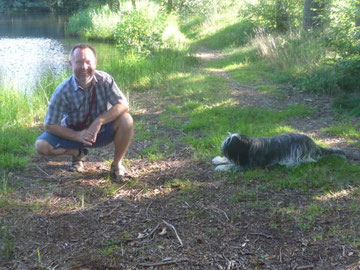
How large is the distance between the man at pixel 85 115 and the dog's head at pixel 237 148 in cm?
104

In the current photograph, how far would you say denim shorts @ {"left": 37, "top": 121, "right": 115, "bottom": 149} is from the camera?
3.90 m

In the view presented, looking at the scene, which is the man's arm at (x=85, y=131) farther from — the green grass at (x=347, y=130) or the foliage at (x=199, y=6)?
the foliage at (x=199, y=6)

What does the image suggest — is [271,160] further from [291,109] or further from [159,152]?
[291,109]

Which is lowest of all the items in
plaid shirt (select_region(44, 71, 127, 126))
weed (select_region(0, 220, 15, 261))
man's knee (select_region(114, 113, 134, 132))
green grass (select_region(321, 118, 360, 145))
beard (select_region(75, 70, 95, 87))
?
weed (select_region(0, 220, 15, 261))

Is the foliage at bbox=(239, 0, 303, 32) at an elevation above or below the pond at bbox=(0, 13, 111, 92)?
above

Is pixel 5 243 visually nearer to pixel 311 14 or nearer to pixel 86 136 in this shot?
pixel 86 136

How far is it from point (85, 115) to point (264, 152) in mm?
1964

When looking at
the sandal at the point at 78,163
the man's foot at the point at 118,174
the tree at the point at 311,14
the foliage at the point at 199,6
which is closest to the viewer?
the man's foot at the point at 118,174

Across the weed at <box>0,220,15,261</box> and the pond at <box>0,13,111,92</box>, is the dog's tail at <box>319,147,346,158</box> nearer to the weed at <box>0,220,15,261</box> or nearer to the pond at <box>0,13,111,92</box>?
the weed at <box>0,220,15,261</box>

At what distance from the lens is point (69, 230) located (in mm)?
3105

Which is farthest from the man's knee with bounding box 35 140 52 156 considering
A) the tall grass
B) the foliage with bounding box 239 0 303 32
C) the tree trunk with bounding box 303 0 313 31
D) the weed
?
the foliage with bounding box 239 0 303 32

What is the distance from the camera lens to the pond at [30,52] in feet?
32.9

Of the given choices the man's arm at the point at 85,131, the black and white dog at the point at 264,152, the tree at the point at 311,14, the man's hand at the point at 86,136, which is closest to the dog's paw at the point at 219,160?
the black and white dog at the point at 264,152

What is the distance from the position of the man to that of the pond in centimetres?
381
